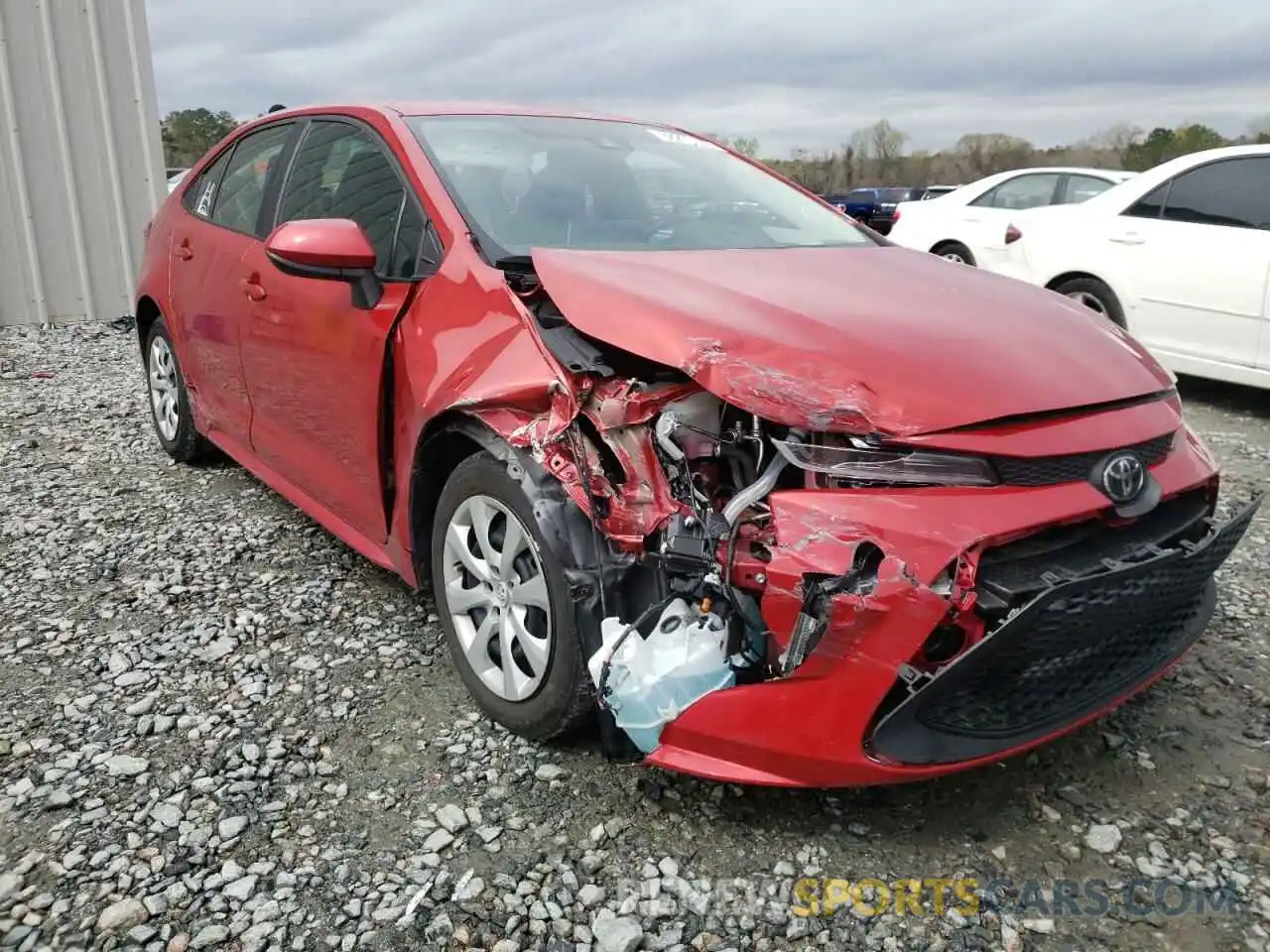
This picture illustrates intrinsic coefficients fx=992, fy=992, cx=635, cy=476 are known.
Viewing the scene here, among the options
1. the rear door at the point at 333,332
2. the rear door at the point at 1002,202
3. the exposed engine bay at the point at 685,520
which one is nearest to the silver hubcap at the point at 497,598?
the exposed engine bay at the point at 685,520

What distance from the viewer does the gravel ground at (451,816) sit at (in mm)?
1907

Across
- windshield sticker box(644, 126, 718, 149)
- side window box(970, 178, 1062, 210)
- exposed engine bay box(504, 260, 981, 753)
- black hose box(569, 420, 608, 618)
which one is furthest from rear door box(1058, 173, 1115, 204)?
black hose box(569, 420, 608, 618)

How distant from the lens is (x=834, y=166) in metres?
37.6

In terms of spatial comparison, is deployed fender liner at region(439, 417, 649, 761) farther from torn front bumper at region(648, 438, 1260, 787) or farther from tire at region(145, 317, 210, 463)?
tire at region(145, 317, 210, 463)

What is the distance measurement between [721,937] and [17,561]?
2974 mm

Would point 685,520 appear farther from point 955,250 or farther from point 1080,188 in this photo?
point 1080,188

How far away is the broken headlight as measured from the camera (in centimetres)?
186

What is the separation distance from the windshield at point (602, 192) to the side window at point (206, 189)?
1.50 metres

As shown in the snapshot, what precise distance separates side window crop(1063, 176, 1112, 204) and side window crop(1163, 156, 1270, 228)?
2.42 metres

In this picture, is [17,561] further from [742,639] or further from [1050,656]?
[1050,656]

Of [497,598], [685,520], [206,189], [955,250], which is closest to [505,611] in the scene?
[497,598]

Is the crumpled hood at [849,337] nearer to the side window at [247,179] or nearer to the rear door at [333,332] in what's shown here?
the rear door at [333,332]

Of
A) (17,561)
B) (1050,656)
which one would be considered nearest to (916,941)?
(1050,656)

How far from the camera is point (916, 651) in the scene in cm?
177
